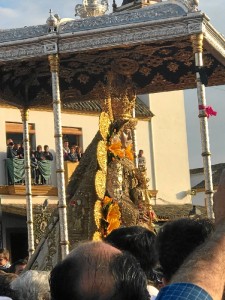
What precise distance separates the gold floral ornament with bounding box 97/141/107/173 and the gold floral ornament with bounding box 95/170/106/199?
103 millimetres

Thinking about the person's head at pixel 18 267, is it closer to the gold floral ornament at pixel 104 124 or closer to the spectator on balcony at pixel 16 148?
the gold floral ornament at pixel 104 124

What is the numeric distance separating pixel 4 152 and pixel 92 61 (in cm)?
1447

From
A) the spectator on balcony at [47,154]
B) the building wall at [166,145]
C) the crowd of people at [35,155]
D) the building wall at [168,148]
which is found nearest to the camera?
the crowd of people at [35,155]

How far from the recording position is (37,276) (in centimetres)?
438

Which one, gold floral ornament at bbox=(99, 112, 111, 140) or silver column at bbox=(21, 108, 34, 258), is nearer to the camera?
gold floral ornament at bbox=(99, 112, 111, 140)

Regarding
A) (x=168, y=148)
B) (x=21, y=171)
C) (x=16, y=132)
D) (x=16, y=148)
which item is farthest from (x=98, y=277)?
(x=168, y=148)

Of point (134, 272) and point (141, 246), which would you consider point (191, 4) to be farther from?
point (134, 272)

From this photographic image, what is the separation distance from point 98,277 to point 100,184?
10.6 meters

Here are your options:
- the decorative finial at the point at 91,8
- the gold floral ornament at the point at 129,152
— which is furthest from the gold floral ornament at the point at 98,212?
the decorative finial at the point at 91,8

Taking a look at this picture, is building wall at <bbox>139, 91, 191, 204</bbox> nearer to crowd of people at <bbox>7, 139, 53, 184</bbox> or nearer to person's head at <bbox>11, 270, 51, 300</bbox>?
crowd of people at <bbox>7, 139, 53, 184</bbox>

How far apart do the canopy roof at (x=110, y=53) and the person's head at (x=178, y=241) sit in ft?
27.2

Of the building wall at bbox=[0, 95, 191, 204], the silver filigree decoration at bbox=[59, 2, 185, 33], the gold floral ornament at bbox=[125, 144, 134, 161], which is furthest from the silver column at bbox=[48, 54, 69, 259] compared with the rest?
the building wall at bbox=[0, 95, 191, 204]

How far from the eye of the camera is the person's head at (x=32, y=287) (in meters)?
4.20

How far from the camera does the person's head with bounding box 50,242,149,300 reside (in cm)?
247
